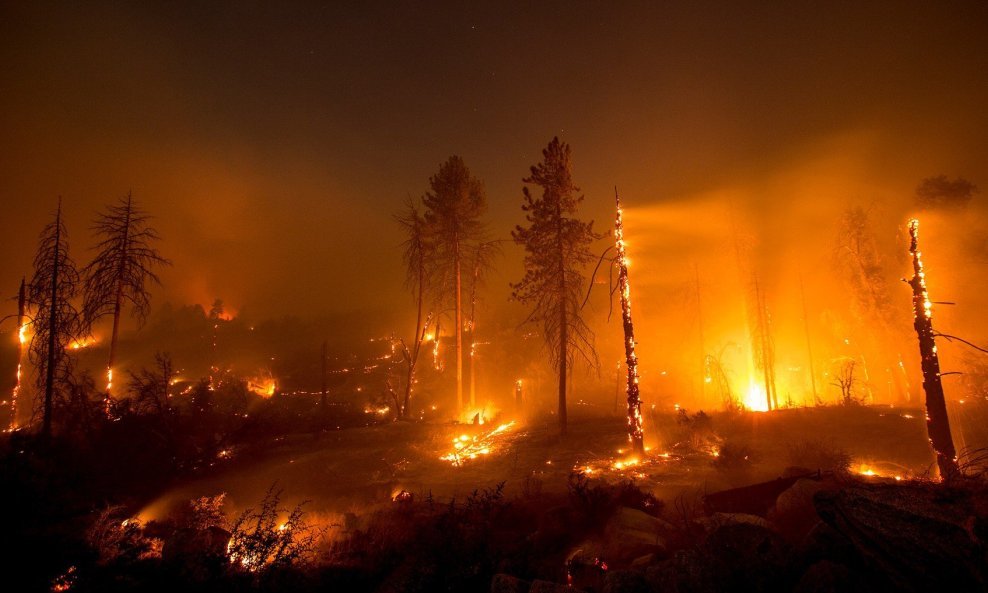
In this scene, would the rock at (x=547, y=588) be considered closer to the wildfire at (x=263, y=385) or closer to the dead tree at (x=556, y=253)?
the dead tree at (x=556, y=253)

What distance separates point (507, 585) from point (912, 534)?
5.06 metres

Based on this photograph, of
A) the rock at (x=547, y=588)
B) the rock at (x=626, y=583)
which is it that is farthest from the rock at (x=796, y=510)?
the rock at (x=547, y=588)

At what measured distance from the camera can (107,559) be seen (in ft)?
26.1

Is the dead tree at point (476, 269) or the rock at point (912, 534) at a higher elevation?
the dead tree at point (476, 269)

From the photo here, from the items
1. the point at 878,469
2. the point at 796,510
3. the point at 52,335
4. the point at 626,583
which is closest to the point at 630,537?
the point at 626,583

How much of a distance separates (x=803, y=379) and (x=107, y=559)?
6145 centimetres

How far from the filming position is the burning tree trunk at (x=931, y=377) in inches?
442

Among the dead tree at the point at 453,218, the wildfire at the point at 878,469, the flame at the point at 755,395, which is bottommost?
the flame at the point at 755,395

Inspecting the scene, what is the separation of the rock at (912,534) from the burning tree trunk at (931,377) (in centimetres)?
876

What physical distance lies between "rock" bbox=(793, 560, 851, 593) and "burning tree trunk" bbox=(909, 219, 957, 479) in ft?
34.8

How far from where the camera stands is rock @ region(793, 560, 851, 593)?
14.5ft

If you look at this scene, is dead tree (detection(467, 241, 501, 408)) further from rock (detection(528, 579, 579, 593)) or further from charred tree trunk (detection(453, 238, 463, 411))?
rock (detection(528, 579, 579, 593))

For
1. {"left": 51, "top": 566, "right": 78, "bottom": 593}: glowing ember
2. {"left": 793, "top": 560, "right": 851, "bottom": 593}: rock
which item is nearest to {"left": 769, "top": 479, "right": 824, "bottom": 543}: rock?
{"left": 793, "top": 560, "right": 851, "bottom": 593}: rock

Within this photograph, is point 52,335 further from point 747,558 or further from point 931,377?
point 931,377
